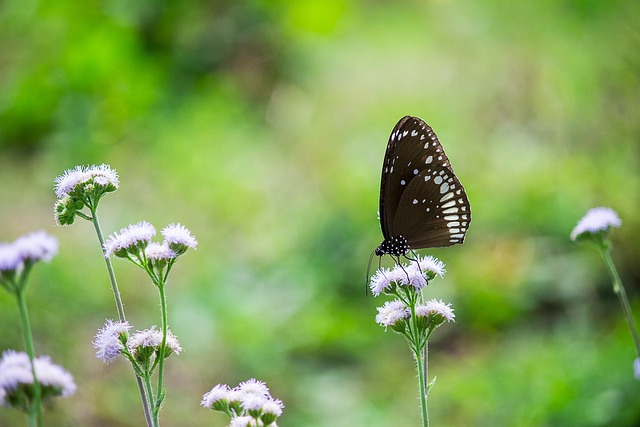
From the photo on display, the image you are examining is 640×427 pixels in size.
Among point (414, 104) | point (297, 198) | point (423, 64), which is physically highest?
point (423, 64)

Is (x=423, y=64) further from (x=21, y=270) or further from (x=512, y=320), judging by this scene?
(x=21, y=270)

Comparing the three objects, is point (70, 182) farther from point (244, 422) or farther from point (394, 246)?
point (394, 246)

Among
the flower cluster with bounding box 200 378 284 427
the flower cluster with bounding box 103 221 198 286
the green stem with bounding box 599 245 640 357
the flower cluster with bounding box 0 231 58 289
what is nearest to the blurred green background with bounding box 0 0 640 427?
the flower cluster with bounding box 103 221 198 286

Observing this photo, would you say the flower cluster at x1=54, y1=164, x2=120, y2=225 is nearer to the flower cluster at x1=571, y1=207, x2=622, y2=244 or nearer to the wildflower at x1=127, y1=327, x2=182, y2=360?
the wildflower at x1=127, y1=327, x2=182, y2=360

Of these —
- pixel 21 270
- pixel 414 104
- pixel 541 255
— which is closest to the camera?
pixel 21 270

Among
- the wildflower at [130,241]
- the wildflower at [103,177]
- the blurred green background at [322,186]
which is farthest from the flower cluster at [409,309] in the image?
the blurred green background at [322,186]

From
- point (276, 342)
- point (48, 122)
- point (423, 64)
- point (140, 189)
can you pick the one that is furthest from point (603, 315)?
point (48, 122)
